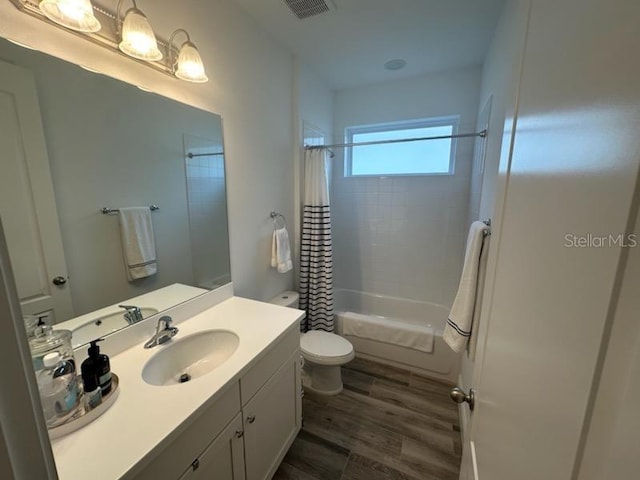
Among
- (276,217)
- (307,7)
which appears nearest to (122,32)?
(307,7)

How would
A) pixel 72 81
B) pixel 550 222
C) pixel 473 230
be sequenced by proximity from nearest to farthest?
pixel 550 222
pixel 72 81
pixel 473 230

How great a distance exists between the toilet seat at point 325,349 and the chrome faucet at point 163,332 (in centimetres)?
100

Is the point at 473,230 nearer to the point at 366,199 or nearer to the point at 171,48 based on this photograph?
the point at 366,199

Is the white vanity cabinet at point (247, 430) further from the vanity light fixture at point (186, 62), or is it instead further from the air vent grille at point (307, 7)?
the air vent grille at point (307, 7)

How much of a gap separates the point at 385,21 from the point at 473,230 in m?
1.47

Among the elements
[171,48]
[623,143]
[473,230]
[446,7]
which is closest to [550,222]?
[623,143]

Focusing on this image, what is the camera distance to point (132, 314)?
116 cm

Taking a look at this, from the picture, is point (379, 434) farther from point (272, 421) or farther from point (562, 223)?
point (562, 223)

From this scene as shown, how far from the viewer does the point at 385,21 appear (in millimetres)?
1702

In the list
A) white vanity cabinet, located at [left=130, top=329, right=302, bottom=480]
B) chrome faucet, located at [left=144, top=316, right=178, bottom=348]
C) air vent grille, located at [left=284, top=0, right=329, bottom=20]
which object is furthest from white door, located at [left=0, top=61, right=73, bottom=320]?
air vent grille, located at [left=284, top=0, right=329, bottom=20]

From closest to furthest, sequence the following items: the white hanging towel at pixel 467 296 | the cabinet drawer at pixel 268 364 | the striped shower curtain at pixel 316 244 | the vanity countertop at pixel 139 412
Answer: the vanity countertop at pixel 139 412 → the cabinet drawer at pixel 268 364 → the white hanging towel at pixel 467 296 → the striped shower curtain at pixel 316 244

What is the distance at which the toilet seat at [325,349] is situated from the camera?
1.89m

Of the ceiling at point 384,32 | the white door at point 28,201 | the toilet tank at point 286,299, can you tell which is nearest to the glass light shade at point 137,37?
the white door at point 28,201

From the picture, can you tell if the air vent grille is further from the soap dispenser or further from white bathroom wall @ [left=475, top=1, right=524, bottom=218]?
the soap dispenser
